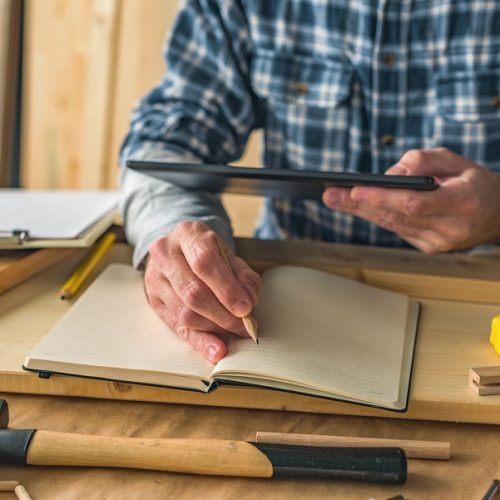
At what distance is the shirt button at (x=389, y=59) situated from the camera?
1413mm

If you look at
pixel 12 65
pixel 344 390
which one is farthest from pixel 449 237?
pixel 12 65

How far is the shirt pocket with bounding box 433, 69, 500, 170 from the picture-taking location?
1.42 meters

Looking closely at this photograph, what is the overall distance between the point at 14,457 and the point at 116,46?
2.16 m

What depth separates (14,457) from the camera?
0.67m

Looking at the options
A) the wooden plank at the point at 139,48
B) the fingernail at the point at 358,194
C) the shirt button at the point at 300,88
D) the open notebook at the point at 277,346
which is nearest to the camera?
the open notebook at the point at 277,346

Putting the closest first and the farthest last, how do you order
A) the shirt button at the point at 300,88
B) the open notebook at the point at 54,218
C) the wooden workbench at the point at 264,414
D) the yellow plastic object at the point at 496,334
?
the wooden workbench at the point at 264,414
the yellow plastic object at the point at 496,334
the open notebook at the point at 54,218
the shirt button at the point at 300,88

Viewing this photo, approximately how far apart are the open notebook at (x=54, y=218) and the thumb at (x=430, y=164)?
17.8 inches

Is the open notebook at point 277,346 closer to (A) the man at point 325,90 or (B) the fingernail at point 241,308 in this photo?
(B) the fingernail at point 241,308

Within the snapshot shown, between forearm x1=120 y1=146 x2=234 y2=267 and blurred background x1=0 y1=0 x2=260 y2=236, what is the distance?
4.69 ft

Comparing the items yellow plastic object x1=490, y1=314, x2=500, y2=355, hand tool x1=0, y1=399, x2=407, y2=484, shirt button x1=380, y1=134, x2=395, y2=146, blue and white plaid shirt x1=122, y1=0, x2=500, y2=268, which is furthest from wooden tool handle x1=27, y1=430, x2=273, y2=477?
shirt button x1=380, y1=134, x2=395, y2=146

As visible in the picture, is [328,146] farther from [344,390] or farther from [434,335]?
[344,390]

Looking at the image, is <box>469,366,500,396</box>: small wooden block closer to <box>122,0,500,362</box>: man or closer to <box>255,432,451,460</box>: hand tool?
<box>255,432,451,460</box>: hand tool

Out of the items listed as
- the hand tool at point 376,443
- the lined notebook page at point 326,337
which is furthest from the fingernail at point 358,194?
the hand tool at point 376,443

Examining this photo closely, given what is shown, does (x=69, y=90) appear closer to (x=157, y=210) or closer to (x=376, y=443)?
(x=157, y=210)
